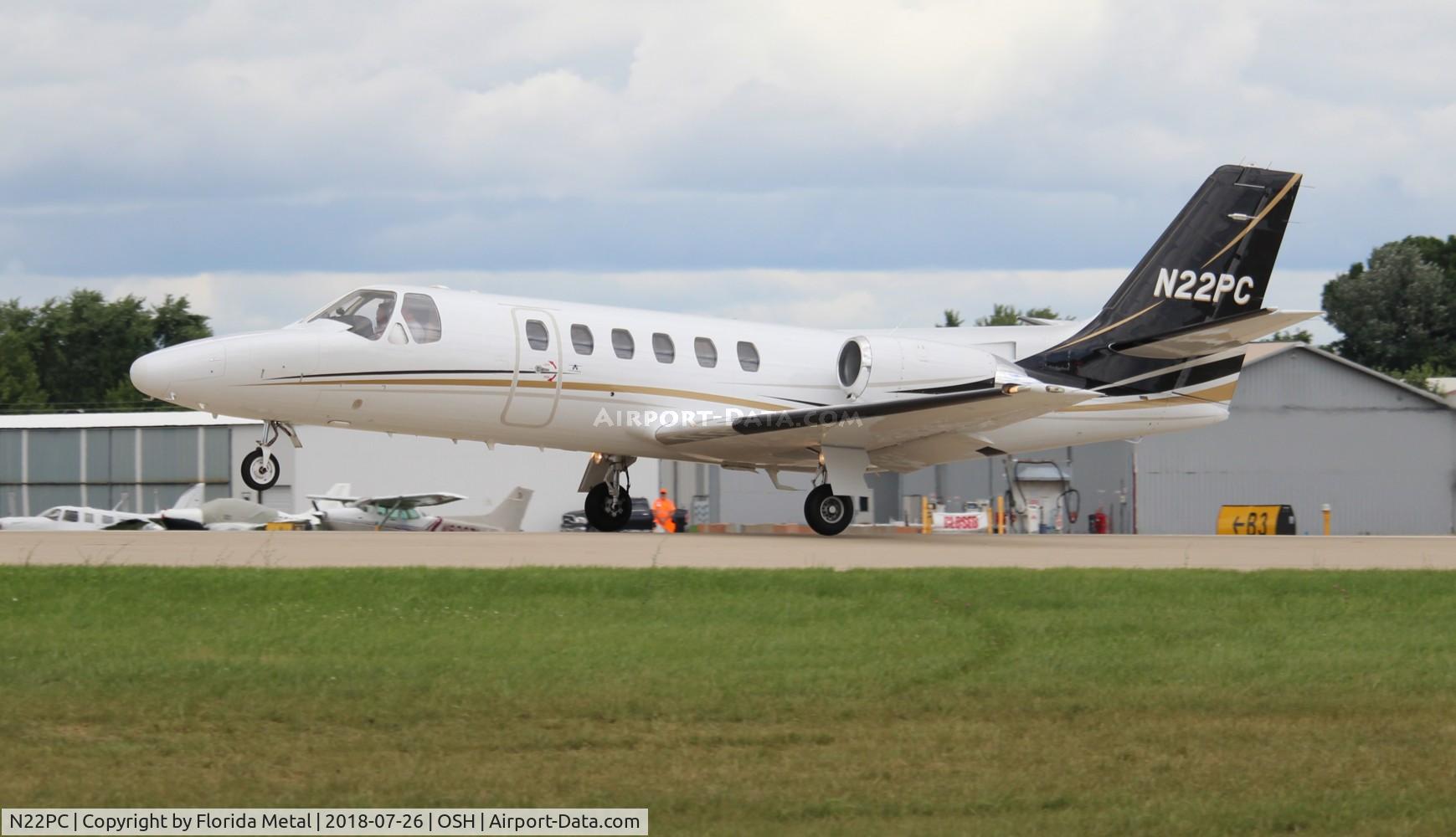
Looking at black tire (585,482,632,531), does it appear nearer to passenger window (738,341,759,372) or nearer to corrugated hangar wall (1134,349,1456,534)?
passenger window (738,341,759,372)

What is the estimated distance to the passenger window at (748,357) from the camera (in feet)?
71.4

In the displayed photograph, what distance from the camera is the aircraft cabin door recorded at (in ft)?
64.7

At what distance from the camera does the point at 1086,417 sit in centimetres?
2370

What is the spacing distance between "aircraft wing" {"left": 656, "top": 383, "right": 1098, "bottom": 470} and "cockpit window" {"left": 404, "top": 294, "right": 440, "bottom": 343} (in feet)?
11.1

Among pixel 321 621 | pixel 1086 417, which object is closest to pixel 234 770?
pixel 321 621

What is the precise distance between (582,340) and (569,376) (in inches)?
23.0

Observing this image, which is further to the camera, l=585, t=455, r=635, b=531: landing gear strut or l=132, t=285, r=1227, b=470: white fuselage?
l=585, t=455, r=635, b=531: landing gear strut

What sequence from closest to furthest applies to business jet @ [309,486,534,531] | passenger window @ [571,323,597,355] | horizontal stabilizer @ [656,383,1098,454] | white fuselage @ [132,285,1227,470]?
white fuselage @ [132,285,1227,470] → horizontal stabilizer @ [656,383,1098,454] → passenger window @ [571,323,597,355] → business jet @ [309,486,534,531]

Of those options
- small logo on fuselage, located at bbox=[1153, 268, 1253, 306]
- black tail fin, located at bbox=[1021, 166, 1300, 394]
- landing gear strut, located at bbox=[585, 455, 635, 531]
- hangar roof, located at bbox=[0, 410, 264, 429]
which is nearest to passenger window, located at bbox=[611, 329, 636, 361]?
landing gear strut, located at bbox=[585, 455, 635, 531]

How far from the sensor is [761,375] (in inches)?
860

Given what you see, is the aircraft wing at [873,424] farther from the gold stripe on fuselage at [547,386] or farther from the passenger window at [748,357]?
the passenger window at [748,357]

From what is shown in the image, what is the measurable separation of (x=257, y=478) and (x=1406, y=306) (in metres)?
80.9

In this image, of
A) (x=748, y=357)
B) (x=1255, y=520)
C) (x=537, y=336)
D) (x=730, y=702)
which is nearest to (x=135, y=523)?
(x=537, y=336)

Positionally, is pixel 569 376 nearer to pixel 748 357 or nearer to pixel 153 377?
pixel 748 357
